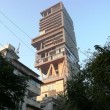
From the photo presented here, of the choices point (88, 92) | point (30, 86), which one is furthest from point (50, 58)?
point (88, 92)

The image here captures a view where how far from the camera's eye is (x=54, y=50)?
85.7m

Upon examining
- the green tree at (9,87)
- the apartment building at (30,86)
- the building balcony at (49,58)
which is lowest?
the green tree at (9,87)

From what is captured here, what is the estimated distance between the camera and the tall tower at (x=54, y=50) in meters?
70.2

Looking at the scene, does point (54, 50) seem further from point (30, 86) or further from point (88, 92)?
point (88, 92)

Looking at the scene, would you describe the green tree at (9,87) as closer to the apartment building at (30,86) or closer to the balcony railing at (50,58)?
the apartment building at (30,86)

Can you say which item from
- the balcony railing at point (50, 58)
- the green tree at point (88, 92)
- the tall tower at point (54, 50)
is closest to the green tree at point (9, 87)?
the green tree at point (88, 92)

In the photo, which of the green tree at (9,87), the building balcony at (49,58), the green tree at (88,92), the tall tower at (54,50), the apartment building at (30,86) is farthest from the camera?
the building balcony at (49,58)

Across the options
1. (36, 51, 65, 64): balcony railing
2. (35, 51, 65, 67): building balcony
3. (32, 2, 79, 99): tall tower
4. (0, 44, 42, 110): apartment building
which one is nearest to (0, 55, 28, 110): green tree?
(0, 44, 42, 110): apartment building

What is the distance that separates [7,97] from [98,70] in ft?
26.6

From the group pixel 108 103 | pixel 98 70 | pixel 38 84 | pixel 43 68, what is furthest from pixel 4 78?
pixel 43 68

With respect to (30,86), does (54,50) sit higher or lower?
higher

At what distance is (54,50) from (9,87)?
65.7 m

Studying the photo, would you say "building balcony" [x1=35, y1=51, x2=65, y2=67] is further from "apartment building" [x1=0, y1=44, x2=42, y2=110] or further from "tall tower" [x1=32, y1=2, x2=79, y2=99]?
"apartment building" [x1=0, y1=44, x2=42, y2=110]

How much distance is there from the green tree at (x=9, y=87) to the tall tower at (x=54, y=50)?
4480 centimetres
